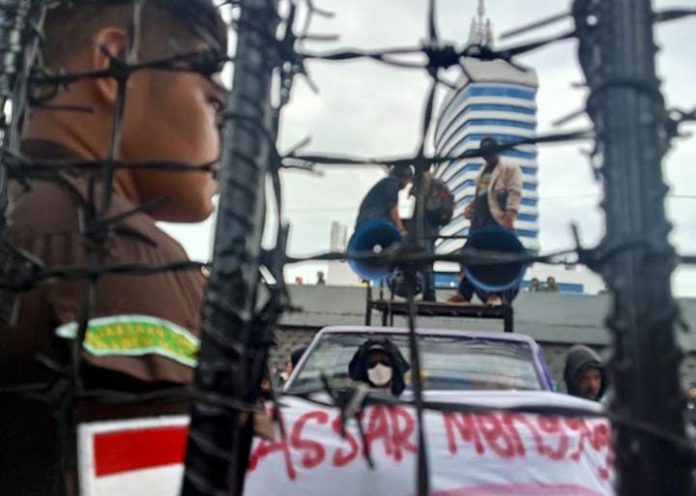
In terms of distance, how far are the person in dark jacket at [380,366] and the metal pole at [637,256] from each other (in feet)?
8.21

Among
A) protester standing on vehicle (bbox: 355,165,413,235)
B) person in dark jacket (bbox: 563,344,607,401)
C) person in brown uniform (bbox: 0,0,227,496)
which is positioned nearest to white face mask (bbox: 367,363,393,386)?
protester standing on vehicle (bbox: 355,165,413,235)

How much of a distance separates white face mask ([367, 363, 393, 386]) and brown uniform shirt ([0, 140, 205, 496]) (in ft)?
6.79

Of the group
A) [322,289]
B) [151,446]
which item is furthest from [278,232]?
[322,289]

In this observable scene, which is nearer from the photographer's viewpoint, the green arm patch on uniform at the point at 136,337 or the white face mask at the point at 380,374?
the green arm patch on uniform at the point at 136,337

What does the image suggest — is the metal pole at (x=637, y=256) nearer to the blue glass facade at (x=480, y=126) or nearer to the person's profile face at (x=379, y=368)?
the blue glass facade at (x=480, y=126)

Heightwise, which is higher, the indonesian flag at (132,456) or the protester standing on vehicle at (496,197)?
the protester standing on vehicle at (496,197)

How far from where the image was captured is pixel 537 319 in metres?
8.88

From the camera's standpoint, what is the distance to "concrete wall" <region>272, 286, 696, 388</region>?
8641 millimetres

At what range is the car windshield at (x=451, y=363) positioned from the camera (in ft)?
12.0

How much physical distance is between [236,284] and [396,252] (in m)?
0.23

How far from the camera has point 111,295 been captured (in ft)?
4.58

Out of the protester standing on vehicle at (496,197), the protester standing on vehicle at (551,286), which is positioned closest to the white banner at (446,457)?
the protester standing on vehicle at (496,197)

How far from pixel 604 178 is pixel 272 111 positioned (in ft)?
1.66

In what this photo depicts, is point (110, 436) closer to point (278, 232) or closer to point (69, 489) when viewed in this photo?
point (69, 489)
